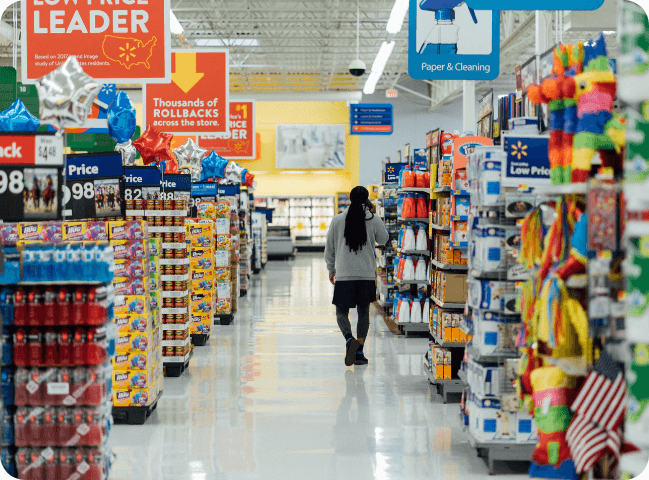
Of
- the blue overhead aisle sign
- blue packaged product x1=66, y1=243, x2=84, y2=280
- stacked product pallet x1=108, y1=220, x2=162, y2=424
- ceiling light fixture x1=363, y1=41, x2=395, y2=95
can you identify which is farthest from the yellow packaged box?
the blue overhead aisle sign

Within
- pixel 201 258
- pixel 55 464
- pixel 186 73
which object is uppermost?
pixel 186 73

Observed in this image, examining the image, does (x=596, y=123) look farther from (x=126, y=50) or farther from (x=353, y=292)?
(x=353, y=292)

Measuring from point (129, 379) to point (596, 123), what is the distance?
397 centimetres

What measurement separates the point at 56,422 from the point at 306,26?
54.4ft

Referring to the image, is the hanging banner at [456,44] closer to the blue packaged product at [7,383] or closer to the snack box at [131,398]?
the snack box at [131,398]

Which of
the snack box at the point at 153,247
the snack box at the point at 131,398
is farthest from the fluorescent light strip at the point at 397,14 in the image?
the snack box at the point at 131,398

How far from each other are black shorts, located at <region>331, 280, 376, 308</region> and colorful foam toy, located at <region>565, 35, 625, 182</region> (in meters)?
4.47

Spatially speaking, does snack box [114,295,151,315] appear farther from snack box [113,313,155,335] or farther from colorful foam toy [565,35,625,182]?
colorful foam toy [565,35,625,182]

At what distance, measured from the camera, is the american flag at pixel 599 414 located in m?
2.58

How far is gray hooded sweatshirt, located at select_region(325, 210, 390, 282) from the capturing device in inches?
280

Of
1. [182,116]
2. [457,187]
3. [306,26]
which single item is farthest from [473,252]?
[306,26]

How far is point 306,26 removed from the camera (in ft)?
61.7

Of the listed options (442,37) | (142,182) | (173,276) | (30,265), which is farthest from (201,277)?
(30,265)

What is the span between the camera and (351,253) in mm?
7113
